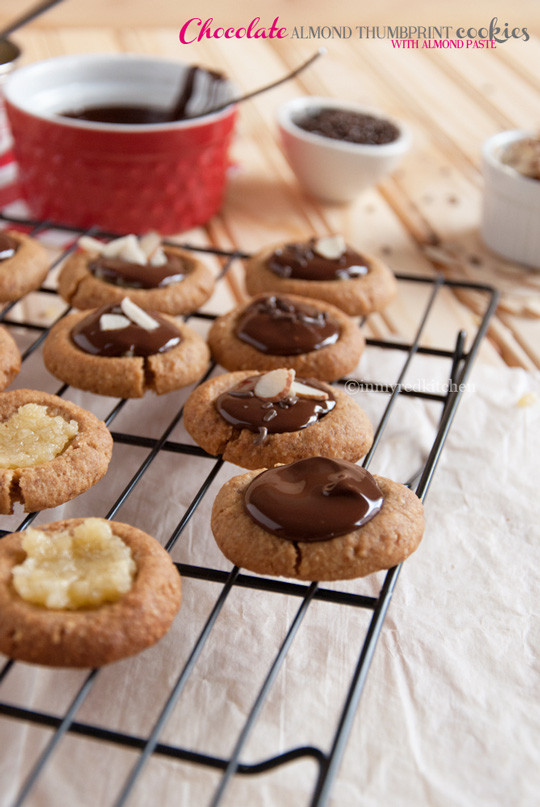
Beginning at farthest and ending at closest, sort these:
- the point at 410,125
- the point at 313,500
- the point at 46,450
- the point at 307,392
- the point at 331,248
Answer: the point at 410,125 < the point at 331,248 < the point at 307,392 < the point at 46,450 < the point at 313,500

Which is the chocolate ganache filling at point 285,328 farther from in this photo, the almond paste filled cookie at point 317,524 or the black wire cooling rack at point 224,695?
the almond paste filled cookie at point 317,524

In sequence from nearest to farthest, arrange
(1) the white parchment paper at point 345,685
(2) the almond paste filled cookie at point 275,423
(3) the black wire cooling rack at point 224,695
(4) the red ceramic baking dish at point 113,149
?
(3) the black wire cooling rack at point 224,695, (1) the white parchment paper at point 345,685, (2) the almond paste filled cookie at point 275,423, (4) the red ceramic baking dish at point 113,149

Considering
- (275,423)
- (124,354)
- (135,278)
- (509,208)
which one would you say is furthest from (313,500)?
(509,208)

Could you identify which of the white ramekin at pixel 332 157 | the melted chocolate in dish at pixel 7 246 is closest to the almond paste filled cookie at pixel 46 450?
the melted chocolate in dish at pixel 7 246

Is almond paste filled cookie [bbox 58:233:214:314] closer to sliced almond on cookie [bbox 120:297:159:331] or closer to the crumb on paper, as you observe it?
sliced almond on cookie [bbox 120:297:159:331]

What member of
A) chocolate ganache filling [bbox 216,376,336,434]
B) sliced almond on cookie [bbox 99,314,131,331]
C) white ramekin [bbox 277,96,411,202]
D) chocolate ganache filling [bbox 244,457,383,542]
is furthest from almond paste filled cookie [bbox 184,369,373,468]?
white ramekin [bbox 277,96,411,202]

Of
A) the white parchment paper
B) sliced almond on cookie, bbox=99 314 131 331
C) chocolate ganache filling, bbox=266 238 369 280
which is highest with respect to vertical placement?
sliced almond on cookie, bbox=99 314 131 331

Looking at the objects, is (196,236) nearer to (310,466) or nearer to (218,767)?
(310,466)

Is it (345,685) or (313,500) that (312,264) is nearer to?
(313,500)
